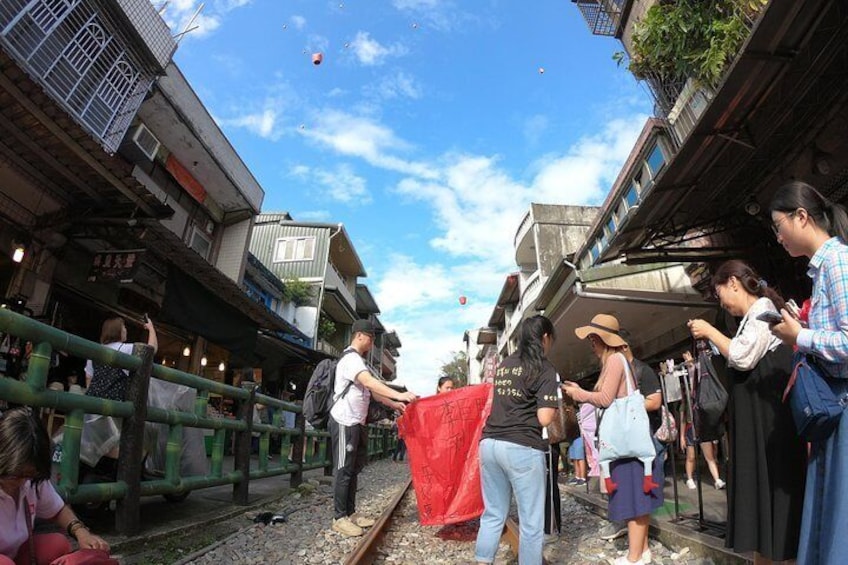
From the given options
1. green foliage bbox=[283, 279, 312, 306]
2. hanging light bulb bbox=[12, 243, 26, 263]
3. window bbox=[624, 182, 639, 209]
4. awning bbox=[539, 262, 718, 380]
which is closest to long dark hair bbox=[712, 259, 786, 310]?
awning bbox=[539, 262, 718, 380]

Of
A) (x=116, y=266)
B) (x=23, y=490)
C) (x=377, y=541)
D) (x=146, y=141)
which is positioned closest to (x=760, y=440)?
(x=377, y=541)

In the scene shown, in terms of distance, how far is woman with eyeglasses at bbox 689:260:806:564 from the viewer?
74.9 inches

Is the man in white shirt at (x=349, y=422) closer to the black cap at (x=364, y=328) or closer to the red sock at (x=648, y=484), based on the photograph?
the black cap at (x=364, y=328)

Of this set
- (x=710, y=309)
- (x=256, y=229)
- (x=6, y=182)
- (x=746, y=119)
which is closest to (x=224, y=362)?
(x=6, y=182)

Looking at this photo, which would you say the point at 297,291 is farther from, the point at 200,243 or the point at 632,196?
the point at 632,196

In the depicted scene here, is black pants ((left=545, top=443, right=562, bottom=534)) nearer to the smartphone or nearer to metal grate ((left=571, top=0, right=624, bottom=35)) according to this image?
the smartphone

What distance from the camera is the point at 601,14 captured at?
458 inches

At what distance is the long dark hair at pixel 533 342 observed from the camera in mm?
2918

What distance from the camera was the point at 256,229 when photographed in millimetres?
23609

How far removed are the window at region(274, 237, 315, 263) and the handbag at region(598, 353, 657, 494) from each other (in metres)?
20.0

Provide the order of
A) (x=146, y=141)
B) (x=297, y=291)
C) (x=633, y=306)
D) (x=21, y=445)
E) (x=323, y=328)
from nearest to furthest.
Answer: (x=21, y=445) → (x=146, y=141) → (x=633, y=306) → (x=297, y=291) → (x=323, y=328)

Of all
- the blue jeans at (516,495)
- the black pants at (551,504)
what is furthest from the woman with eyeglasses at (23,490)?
the black pants at (551,504)

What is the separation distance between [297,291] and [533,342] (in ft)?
60.1

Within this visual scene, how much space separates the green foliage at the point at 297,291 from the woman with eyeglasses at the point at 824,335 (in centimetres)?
1905
